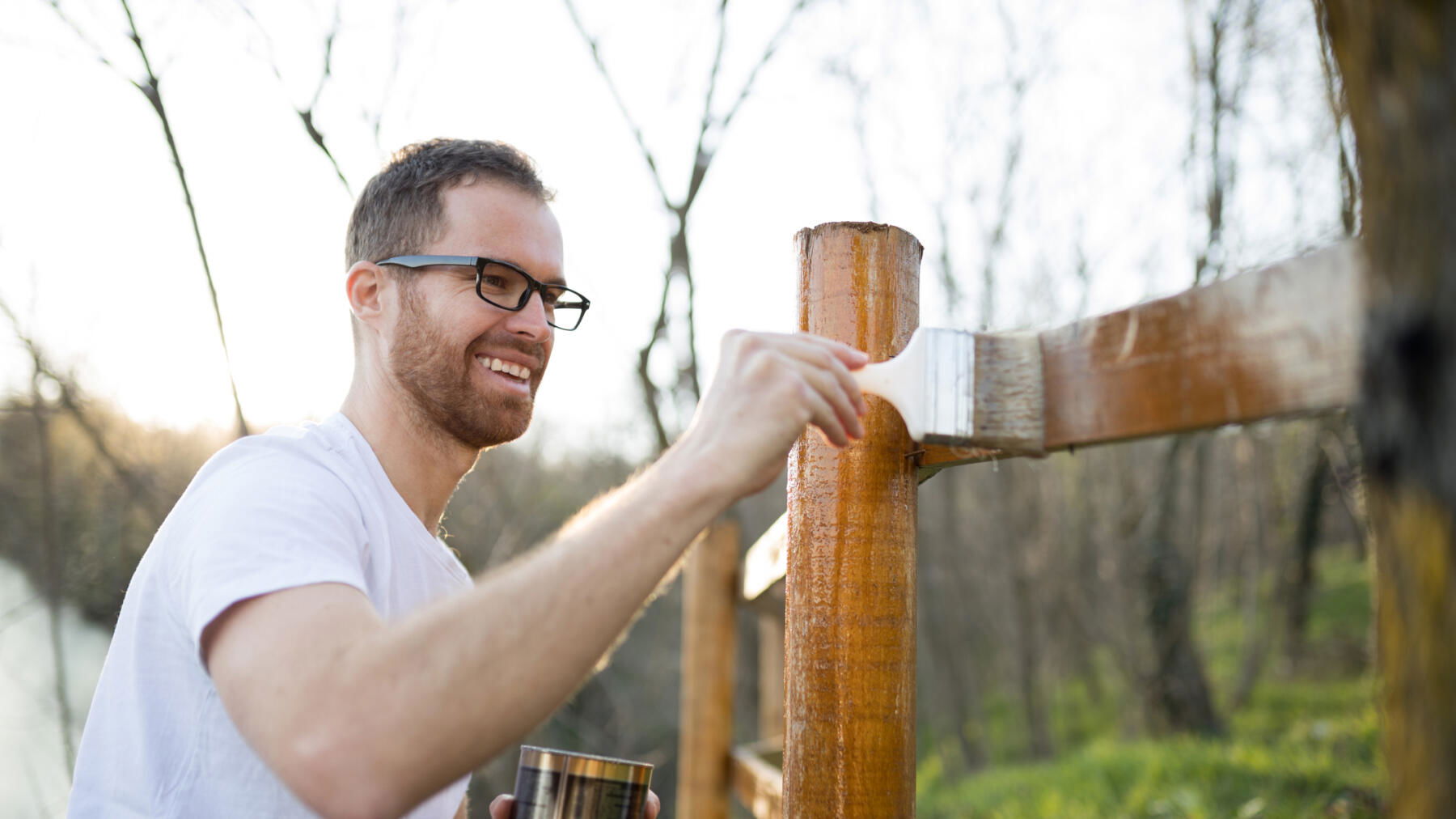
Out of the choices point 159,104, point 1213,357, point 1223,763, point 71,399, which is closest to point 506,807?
point 1213,357

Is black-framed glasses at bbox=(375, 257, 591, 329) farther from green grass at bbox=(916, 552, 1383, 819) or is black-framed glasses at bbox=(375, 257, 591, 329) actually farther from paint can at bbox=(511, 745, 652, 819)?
green grass at bbox=(916, 552, 1383, 819)

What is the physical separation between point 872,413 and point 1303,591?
1416 centimetres

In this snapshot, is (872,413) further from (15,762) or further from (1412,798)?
(15,762)

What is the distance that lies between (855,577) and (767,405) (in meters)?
0.33

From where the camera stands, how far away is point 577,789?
1350 mm

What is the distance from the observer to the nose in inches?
79.1

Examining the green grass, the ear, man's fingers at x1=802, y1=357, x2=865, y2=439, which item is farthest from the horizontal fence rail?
the green grass

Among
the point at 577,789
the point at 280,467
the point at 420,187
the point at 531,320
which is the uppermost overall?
the point at 420,187

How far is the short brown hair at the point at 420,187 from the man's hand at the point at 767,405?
1015 mm

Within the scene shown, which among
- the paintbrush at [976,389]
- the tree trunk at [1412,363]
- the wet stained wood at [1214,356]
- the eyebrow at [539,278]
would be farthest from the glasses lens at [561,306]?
the tree trunk at [1412,363]

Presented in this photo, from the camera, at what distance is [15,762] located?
820cm

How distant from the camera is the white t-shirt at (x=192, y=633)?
1312 millimetres

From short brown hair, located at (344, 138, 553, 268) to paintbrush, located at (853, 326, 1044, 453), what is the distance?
3.93ft

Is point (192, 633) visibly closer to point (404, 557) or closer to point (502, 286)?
point (404, 557)
